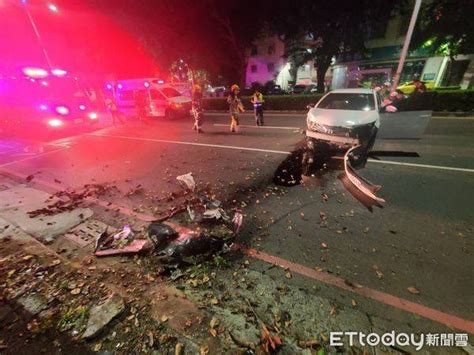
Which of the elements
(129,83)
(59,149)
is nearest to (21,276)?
(59,149)

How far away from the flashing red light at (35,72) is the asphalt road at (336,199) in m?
4.01

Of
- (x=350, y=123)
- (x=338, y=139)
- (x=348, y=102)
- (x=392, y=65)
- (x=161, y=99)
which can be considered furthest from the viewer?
(x=392, y=65)

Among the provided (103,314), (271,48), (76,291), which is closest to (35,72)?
(76,291)

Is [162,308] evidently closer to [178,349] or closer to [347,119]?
[178,349]

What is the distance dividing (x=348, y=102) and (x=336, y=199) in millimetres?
4566

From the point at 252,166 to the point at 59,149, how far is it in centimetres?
907

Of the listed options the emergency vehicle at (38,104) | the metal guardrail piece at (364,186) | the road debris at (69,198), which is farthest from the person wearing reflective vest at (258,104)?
the emergency vehicle at (38,104)

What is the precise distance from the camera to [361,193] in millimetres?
5246

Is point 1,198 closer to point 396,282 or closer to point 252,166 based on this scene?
point 252,166

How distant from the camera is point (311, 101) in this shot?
1742 cm

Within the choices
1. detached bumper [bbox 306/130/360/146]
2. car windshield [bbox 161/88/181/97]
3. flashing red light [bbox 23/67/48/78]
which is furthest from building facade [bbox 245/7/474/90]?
detached bumper [bbox 306/130/360/146]

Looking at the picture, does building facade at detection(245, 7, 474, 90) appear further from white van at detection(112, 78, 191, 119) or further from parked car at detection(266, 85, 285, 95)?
white van at detection(112, 78, 191, 119)

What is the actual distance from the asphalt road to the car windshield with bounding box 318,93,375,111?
161 cm

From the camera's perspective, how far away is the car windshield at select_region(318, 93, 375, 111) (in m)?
7.67
